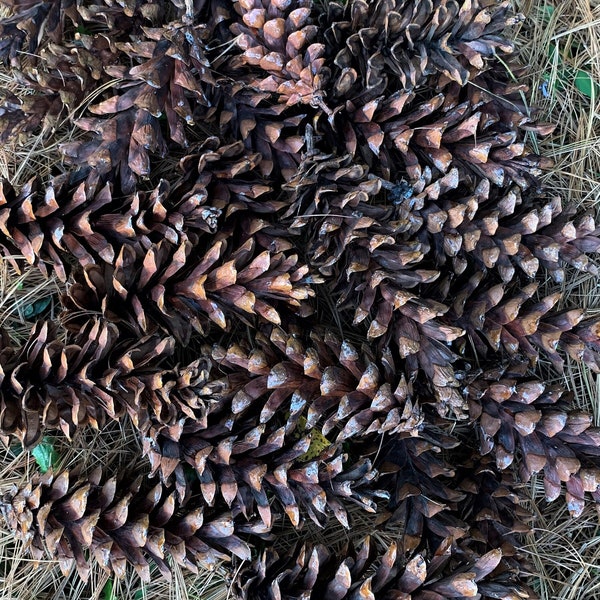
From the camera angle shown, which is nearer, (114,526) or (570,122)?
(114,526)

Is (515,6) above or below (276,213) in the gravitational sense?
above

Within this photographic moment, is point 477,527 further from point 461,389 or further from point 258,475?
point 258,475

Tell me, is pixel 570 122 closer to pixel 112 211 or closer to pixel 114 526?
pixel 112 211

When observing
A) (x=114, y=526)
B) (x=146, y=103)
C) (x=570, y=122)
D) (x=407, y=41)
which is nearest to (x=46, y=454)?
(x=114, y=526)

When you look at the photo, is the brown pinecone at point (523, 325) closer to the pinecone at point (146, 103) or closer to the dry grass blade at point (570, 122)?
the dry grass blade at point (570, 122)

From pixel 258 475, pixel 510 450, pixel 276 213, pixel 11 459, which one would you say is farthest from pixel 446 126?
pixel 11 459

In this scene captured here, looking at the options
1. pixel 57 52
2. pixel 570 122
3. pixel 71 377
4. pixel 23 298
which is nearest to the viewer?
pixel 71 377

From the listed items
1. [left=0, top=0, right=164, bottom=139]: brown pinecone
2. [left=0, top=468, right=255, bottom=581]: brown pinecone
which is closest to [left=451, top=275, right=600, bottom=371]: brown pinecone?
[left=0, top=468, right=255, bottom=581]: brown pinecone
